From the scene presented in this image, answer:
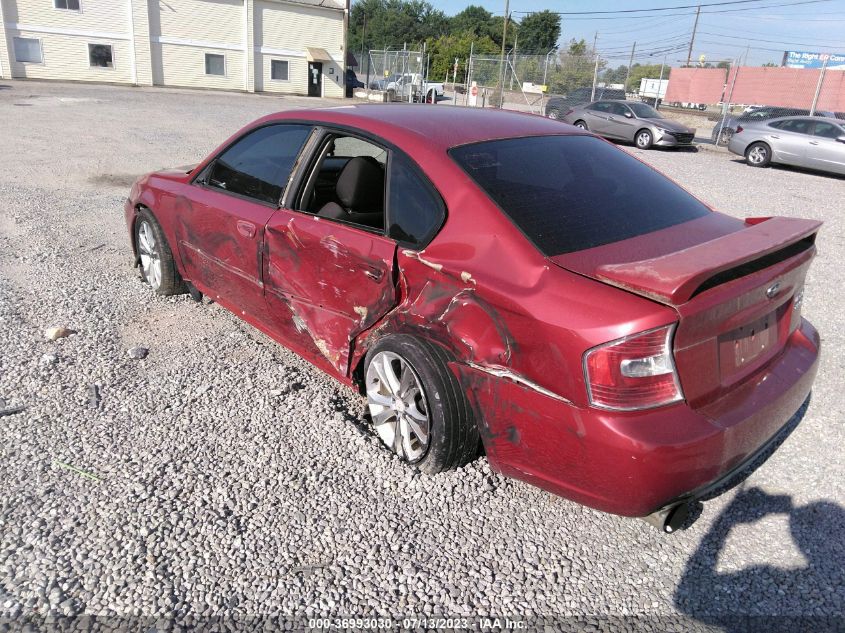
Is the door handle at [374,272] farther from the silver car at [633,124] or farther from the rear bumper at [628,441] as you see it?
the silver car at [633,124]

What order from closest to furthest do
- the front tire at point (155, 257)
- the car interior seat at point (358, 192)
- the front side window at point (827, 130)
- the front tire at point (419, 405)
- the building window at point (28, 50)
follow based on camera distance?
the front tire at point (419, 405)
the car interior seat at point (358, 192)
the front tire at point (155, 257)
the front side window at point (827, 130)
the building window at point (28, 50)

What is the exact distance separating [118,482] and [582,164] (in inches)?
105

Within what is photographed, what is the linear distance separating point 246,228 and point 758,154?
16.2 metres

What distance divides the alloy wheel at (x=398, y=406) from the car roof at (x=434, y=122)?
3.45 ft

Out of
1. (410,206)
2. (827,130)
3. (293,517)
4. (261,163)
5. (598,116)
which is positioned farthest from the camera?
(598,116)

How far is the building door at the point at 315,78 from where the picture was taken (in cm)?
4103

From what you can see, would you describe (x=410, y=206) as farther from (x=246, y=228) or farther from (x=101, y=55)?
(x=101, y=55)

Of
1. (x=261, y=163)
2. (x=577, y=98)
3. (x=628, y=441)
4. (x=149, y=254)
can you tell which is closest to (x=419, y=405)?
(x=628, y=441)

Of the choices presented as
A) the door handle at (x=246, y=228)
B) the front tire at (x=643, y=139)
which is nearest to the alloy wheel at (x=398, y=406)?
the door handle at (x=246, y=228)

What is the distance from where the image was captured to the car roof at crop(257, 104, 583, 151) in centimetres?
303

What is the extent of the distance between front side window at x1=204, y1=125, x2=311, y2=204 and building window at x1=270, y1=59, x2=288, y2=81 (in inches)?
1556

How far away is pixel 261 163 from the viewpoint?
380 cm

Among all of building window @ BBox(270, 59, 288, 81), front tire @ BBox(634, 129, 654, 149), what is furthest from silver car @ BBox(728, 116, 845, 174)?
building window @ BBox(270, 59, 288, 81)

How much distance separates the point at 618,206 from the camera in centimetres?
293
